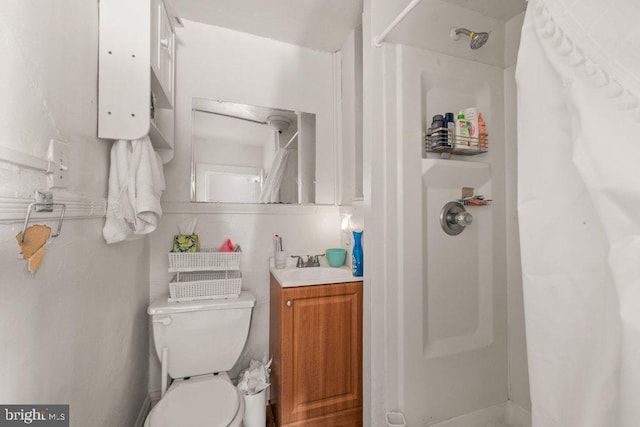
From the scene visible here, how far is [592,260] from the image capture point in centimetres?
43

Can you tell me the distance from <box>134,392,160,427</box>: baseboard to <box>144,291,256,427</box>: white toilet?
0.80 ft

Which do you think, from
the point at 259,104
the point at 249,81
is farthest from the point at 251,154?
the point at 249,81

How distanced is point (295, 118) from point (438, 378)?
164 cm

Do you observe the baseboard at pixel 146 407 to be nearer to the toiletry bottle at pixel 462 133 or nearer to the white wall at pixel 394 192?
the white wall at pixel 394 192

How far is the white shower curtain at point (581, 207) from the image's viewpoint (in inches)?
13.8

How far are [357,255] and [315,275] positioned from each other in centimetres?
31

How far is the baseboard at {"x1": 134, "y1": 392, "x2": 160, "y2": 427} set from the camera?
1227 mm

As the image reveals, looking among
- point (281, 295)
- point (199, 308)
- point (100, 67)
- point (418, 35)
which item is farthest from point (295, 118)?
point (199, 308)

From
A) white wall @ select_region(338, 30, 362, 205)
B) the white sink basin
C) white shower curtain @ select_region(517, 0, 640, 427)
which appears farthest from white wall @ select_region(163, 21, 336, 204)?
white shower curtain @ select_region(517, 0, 640, 427)

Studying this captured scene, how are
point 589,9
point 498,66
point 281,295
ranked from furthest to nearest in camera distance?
point 498,66, point 281,295, point 589,9

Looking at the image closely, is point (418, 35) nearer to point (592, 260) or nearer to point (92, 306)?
point (592, 260)

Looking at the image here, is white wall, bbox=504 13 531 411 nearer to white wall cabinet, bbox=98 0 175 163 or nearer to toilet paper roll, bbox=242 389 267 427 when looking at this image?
toilet paper roll, bbox=242 389 267 427

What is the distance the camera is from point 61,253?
2.17ft

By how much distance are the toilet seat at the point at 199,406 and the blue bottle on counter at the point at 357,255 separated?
774 mm
